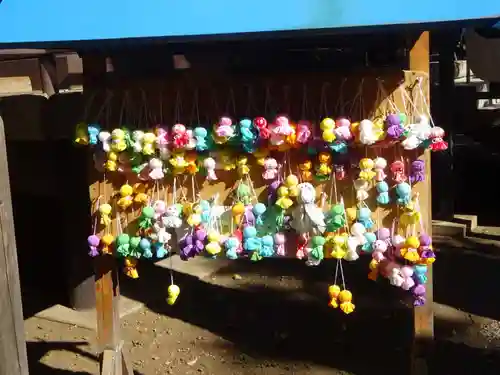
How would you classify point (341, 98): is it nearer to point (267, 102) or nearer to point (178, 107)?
point (267, 102)

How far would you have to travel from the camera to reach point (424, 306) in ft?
8.23

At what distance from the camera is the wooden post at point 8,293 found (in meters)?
1.74

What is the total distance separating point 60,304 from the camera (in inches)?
195

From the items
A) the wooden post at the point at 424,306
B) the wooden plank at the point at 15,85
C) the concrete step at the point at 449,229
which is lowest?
the concrete step at the point at 449,229

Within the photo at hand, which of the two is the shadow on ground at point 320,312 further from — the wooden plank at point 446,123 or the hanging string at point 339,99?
the hanging string at point 339,99

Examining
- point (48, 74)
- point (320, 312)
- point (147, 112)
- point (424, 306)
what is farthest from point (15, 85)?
point (424, 306)

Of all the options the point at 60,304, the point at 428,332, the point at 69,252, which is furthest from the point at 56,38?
the point at 60,304

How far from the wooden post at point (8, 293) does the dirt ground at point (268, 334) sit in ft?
6.71

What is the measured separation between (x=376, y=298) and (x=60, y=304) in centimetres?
226

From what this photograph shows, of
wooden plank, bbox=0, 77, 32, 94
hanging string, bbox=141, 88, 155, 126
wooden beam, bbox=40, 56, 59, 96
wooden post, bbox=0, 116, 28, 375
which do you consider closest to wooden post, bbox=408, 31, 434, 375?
hanging string, bbox=141, 88, 155, 126

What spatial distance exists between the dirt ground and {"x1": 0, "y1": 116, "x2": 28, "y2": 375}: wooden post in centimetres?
205

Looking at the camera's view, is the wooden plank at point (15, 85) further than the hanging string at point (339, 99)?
Yes

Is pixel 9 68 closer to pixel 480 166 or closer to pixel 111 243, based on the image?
pixel 111 243

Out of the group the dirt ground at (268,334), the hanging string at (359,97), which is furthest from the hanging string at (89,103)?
the dirt ground at (268,334)
